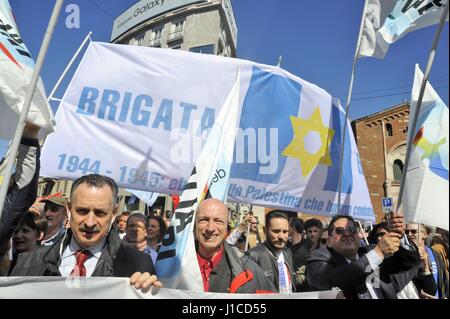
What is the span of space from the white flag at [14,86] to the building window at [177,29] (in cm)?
1999

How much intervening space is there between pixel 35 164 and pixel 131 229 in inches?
85.4

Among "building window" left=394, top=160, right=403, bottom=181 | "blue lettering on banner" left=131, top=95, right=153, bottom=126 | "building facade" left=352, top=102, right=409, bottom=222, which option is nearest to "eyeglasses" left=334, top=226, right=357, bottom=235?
"blue lettering on banner" left=131, top=95, right=153, bottom=126

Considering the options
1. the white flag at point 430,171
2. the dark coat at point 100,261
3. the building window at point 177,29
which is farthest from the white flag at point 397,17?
the building window at point 177,29

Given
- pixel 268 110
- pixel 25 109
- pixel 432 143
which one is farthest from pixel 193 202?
pixel 268 110

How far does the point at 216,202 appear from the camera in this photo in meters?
2.21

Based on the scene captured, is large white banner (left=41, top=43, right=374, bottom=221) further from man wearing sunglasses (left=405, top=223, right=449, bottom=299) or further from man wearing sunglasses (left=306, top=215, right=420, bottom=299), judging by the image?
man wearing sunglasses (left=306, top=215, right=420, bottom=299)

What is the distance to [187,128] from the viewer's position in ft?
13.0

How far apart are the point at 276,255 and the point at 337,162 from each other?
199cm

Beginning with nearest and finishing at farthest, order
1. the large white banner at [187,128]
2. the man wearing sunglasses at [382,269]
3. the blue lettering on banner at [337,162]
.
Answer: the man wearing sunglasses at [382,269]
the large white banner at [187,128]
the blue lettering on banner at [337,162]

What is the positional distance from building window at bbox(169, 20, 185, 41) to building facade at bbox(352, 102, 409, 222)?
1204 cm

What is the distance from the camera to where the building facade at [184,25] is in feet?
59.9

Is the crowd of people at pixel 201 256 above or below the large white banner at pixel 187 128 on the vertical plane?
below

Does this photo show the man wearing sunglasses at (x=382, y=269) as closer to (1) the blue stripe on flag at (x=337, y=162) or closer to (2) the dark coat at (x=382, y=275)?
(2) the dark coat at (x=382, y=275)
